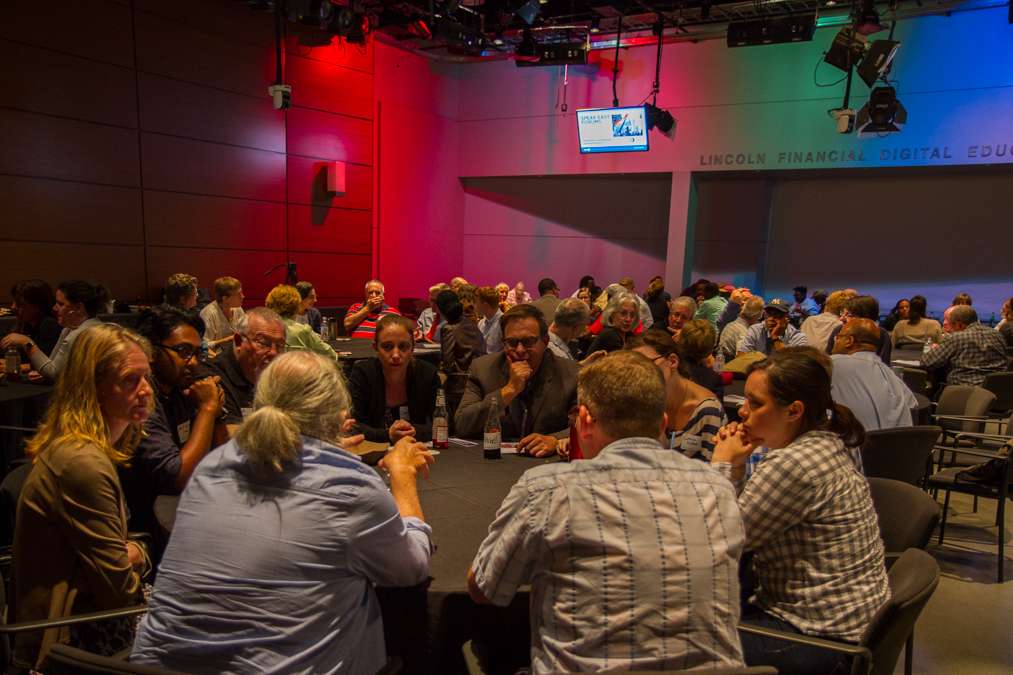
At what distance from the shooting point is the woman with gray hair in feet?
4.27

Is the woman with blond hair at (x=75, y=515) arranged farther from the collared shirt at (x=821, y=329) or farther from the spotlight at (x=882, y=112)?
the spotlight at (x=882, y=112)

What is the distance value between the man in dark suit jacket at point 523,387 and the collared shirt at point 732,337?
3140 millimetres

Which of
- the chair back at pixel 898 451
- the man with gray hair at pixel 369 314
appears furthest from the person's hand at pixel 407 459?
the man with gray hair at pixel 369 314

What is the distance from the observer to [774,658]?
5.45ft

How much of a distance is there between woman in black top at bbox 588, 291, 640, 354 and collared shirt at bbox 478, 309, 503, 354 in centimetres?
115

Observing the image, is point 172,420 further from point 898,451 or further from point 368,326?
point 368,326

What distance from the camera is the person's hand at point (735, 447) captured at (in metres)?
2.01

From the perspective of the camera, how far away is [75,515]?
161 cm

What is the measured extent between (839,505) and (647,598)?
716mm

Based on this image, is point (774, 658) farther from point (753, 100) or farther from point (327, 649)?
point (753, 100)

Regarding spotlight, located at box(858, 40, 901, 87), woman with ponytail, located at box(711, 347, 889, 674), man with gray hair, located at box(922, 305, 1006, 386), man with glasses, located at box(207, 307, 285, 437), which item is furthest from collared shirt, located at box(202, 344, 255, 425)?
spotlight, located at box(858, 40, 901, 87)

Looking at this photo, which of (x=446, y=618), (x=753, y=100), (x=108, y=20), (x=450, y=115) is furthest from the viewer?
(x=450, y=115)

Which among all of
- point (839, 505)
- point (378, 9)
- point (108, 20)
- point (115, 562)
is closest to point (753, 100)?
point (378, 9)

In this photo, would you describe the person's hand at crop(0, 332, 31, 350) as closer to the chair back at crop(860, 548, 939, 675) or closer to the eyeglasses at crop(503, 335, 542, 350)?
the eyeglasses at crop(503, 335, 542, 350)
